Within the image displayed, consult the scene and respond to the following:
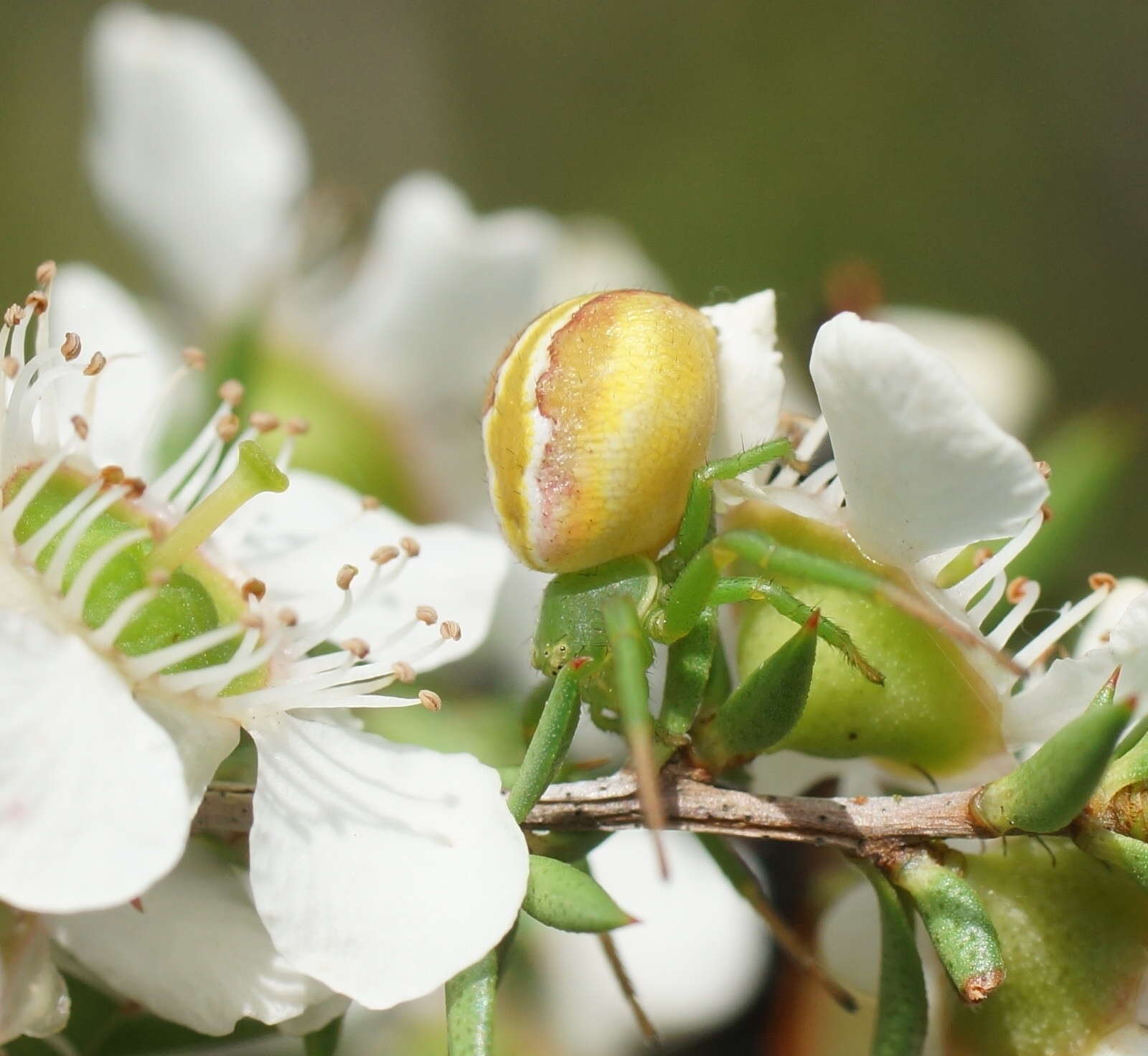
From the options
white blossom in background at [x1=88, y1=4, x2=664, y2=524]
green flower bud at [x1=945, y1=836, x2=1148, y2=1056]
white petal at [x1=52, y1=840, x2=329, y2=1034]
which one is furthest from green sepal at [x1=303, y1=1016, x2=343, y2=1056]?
white blossom in background at [x1=88, y1=4, x2=664, y2=524]

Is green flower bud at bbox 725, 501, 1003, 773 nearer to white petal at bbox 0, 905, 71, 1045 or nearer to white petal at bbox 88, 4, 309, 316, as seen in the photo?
white petal at bbox 0, 905, 71, 1045

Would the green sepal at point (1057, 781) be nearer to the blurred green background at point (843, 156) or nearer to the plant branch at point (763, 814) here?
the plant branch at point (763, 814)

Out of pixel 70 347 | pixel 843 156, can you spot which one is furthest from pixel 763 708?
pixel 843 156

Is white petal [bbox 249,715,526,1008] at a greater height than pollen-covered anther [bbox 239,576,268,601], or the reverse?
pollen-covered anther [bbox 239,576,268,601]

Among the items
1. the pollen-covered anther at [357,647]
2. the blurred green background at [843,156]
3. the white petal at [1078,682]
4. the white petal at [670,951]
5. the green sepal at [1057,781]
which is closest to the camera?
the green sepal at [1057,781]

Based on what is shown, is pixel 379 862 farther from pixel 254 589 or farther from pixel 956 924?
pixel 956 924

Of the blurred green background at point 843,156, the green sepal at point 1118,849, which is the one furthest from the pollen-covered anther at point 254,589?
the blurred green background at point 843,156

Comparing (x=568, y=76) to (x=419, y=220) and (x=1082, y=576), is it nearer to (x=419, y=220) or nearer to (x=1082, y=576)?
(x=419, y=220)
